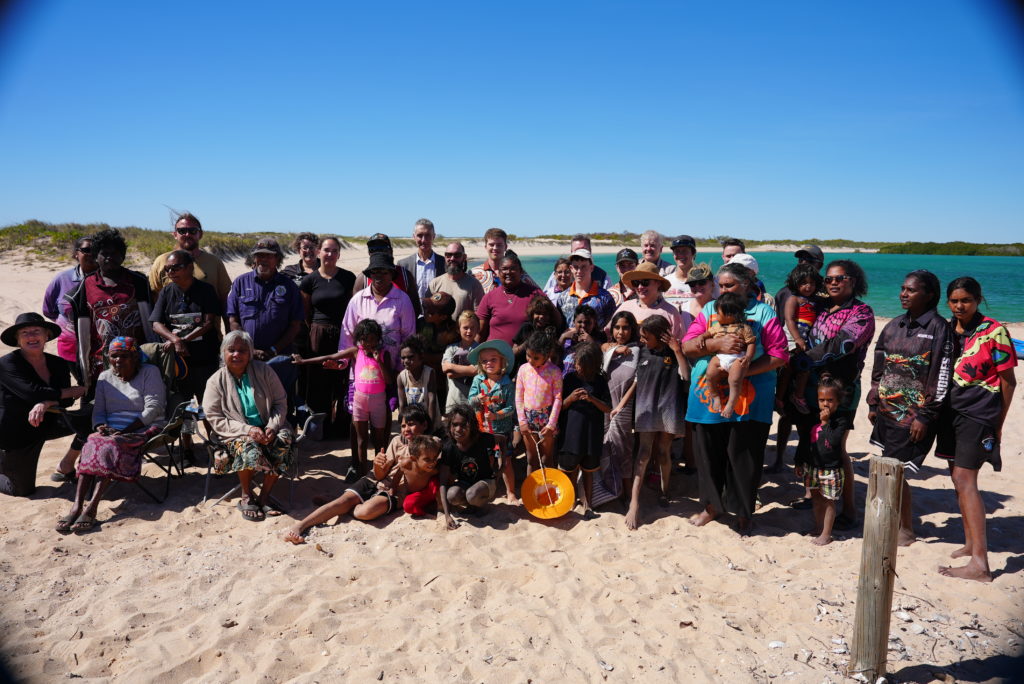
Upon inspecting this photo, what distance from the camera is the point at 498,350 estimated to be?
5.23 metres

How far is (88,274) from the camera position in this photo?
19.5ft

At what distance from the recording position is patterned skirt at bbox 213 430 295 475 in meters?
5.01

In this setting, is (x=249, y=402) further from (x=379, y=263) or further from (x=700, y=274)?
(x=700, y=274)

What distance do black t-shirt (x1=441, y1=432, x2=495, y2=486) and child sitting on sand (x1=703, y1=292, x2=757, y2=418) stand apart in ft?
6.37

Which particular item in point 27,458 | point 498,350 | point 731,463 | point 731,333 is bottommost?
point 27,458

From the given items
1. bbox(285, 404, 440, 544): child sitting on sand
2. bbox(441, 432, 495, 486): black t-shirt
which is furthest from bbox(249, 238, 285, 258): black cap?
bbox(441, 432, 495, 486): black t-shirt

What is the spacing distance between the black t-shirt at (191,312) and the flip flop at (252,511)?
160 centimetres

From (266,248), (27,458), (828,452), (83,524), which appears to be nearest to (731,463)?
(828,452)

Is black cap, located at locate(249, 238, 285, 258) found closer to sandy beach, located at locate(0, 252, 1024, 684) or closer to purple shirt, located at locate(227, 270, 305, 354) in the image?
purple shirt, located at locate(227, 270, 305, 354)

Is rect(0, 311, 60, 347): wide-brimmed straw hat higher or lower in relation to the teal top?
higher

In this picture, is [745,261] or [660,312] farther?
[745,261]

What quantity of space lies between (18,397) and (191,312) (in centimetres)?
149

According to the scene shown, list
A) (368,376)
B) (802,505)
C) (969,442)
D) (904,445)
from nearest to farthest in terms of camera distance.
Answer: (969,442)
(904,445)
(802,505)
(368,376)

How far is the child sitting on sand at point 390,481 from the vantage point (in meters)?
4.90
